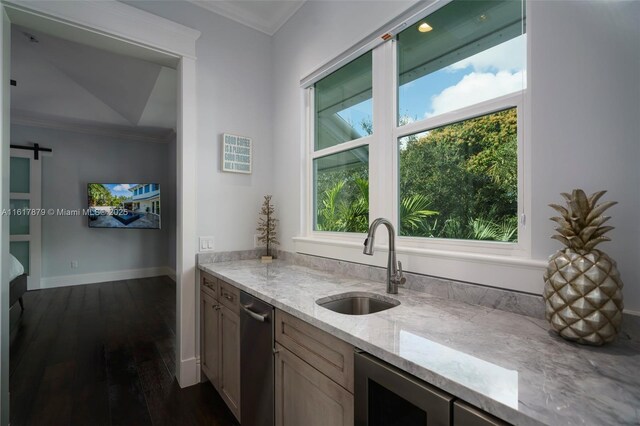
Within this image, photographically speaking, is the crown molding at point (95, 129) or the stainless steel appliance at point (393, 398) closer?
the stainless steel appliance at point (393, 398)

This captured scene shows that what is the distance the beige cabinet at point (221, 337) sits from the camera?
175 centimetres

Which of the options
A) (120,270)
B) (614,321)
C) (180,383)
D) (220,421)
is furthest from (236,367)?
(120,270)

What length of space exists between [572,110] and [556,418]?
100 cm

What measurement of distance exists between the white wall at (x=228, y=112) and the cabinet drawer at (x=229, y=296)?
57cm

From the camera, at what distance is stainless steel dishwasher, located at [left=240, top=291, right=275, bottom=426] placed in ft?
4.59

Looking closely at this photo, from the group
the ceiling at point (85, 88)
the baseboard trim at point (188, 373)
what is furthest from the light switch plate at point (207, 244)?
the ceiling at point (85, 88)

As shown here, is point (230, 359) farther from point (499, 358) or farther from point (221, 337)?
point (499, 358)

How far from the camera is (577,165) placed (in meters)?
1.04

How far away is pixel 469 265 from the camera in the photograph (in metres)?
1.32

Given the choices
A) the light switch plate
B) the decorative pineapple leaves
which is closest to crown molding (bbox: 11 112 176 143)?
the light switch plate

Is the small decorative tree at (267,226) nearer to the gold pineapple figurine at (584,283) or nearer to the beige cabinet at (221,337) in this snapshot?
the beige cabinet at (221,337)

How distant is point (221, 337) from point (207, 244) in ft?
2.42

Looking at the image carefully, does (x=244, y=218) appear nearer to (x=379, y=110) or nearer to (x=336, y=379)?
(x=379, y=110)

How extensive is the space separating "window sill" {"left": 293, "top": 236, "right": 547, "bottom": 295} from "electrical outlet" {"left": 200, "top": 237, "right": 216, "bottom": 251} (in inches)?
44.0
